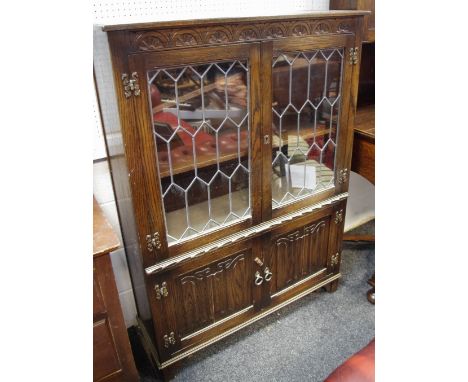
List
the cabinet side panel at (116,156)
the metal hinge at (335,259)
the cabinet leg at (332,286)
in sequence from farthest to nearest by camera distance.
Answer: the cabinet leg at (332,286) < the metal hinge at (335,259) < the cabinet side panel at (116,156)

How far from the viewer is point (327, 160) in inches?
61.8

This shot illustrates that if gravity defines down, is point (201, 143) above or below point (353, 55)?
below

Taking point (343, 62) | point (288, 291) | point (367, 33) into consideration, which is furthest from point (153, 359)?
point (367, 33)

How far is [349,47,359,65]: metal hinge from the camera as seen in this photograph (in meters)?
1.36

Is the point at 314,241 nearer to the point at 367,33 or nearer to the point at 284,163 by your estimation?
the point at 284,163

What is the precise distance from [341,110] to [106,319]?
1.15m

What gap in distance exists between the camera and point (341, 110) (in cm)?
146

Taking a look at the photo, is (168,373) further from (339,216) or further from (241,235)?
(339,216)

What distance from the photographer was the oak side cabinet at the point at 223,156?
1.06 metres

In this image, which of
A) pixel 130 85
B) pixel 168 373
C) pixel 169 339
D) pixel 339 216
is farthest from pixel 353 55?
pixel 168 373

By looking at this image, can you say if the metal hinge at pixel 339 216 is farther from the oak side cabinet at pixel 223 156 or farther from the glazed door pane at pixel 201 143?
the glazed door pane at pixel 201 143

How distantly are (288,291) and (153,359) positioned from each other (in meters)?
0.68

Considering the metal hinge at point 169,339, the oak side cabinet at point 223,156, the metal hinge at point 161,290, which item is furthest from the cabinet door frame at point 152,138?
the metal hinge at point 169,339

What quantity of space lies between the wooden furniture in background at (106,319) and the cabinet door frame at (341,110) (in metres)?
0.61
